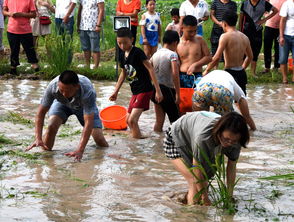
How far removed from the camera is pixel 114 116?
8.63 m

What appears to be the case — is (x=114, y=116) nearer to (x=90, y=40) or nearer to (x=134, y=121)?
(x=134, y=121)

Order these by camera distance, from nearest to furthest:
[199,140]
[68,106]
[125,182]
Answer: [199,140] → [125,182] → [68,106]

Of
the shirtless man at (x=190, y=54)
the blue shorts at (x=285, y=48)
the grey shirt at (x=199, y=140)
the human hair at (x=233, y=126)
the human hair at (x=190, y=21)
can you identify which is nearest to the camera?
the human hair at (x=233, y=126)

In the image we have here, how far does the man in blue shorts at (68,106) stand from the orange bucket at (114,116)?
116cm

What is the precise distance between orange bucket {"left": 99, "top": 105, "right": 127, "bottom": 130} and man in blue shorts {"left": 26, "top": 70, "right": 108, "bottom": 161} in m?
1.16

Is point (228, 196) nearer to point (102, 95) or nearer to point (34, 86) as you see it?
point (102, 95)

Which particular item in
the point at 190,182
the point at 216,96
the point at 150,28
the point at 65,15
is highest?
the point at 65,15

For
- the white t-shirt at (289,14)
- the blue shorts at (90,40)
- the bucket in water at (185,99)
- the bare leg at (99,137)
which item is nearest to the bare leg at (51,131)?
the bare leg at (99,137)

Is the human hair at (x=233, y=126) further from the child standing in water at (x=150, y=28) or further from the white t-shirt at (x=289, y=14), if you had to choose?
the child standing in water at (x=150, y=28)

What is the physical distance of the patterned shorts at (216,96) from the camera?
6.68 meters

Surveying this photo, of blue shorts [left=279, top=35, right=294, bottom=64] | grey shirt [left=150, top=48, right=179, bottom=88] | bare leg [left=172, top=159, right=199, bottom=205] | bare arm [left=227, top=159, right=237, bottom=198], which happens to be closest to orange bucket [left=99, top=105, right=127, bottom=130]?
grey shirt [left=150, top=48, right=179, bottom=88]

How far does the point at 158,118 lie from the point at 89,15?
182 inches

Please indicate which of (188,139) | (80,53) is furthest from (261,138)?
(80,53)

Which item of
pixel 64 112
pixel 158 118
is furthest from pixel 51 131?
pixel 158 118
